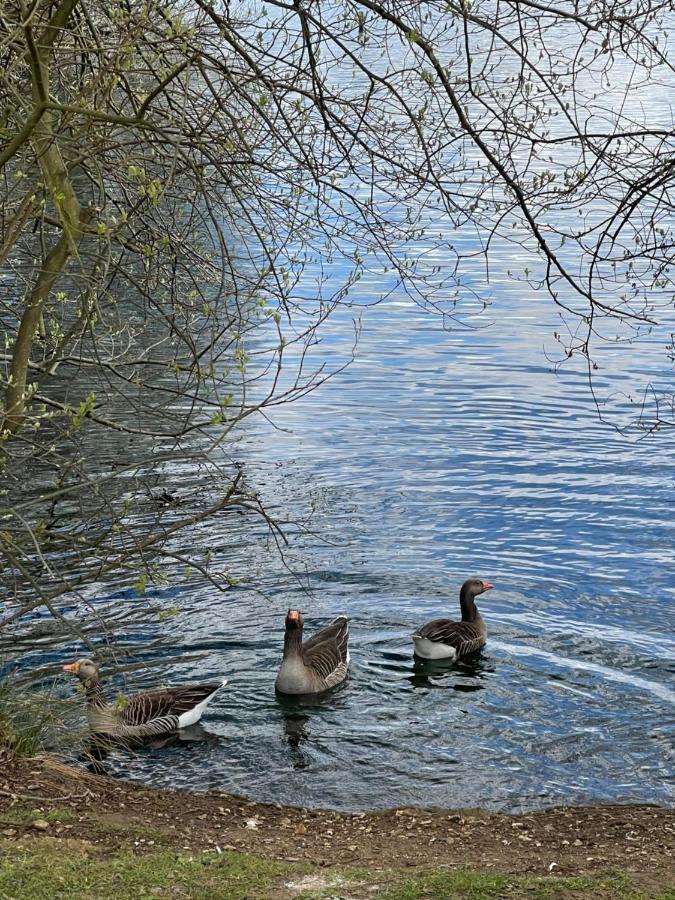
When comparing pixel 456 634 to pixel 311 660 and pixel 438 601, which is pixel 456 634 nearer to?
pixel 311 660

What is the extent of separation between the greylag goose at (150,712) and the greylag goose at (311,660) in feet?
2.89

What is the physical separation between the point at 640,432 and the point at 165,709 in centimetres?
1066

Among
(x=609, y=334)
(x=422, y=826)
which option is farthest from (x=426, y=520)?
(x=609, y=334)

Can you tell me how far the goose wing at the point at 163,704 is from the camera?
10797 millimetres

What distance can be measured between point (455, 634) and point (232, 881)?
18.4ft

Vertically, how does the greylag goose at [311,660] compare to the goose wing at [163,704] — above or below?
above

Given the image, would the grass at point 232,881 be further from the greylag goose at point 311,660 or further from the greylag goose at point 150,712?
the greylag goose at point 311,660

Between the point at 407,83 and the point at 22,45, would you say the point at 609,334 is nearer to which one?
the point at 407,83

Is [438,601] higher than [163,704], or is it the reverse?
[438,601]

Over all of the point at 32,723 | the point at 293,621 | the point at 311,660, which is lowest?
the point at 32,723

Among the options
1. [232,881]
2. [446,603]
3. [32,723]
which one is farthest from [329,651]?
[232,881]

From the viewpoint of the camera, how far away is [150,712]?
10.9 meters

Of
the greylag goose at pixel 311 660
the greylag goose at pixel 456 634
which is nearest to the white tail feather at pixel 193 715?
the greylag goose at pixel 311 660

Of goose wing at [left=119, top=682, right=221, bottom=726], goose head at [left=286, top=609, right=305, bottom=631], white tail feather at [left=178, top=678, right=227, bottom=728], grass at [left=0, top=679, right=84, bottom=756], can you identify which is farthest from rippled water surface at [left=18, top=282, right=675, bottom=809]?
grass at [left=0, top=679, right=84, bottom=756]
